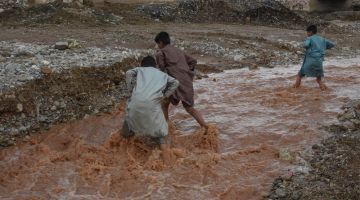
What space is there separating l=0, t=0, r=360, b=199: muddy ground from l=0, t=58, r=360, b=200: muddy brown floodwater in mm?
25

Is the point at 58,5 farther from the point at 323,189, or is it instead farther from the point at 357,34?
the point at 323,189

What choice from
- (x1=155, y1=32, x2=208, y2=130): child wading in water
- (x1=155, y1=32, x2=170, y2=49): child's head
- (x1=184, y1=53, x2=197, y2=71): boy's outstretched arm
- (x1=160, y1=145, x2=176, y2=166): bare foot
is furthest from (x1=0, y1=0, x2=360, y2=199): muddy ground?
(x1=155, y1=32, x2=170, y2=49): child's head

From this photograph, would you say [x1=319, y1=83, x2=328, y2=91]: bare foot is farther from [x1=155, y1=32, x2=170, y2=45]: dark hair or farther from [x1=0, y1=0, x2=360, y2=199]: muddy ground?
[x1=155, y1=32, x2=170, y2=45]: dark hair

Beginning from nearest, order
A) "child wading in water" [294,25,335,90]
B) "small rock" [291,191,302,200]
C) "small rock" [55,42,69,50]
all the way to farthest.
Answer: "small rock" [291,191,302,200], "child wading in water" [294,25,335,90], "small rock" [55,42,69,50]

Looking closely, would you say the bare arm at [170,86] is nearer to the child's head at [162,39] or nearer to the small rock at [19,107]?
the child's head at [162,39]

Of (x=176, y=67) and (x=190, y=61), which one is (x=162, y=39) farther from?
(x=190, y=61)

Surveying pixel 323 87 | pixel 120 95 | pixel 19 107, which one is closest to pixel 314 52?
pixel 323 87

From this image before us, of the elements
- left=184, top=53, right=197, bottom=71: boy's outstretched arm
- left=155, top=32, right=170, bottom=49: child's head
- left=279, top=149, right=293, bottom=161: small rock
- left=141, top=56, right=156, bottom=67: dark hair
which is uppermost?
left=155, top=32, right=170, bottom=49: child's head

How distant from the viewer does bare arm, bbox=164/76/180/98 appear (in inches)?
264

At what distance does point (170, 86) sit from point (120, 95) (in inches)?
136

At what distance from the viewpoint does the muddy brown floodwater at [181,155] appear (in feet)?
20.1

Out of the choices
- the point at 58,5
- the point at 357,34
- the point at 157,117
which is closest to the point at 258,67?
the point at 157,117

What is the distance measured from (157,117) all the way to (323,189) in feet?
7.34

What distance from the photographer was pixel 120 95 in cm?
1003
